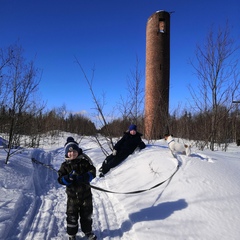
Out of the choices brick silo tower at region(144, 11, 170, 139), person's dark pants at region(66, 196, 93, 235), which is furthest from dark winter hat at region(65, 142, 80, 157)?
brick silo tower at region(144, 11, 170, 139)

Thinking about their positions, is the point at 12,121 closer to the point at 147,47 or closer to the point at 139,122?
the point at 139,122

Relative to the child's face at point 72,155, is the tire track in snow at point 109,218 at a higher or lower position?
lower

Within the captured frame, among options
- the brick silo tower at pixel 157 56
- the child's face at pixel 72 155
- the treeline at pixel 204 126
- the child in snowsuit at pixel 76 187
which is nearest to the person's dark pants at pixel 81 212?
the child in snowsuit at pixel 76 187

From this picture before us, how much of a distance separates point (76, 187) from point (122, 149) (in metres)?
3.96

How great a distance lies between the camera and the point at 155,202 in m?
3.81

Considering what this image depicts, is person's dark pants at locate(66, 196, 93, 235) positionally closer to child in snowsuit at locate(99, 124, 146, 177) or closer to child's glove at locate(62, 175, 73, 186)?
child's glove at locate(62, 175, 73, 186)

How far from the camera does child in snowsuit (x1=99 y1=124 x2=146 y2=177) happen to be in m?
6.80

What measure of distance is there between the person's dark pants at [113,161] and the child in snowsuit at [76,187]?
347 centimetres

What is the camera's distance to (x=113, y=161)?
6.84 metres

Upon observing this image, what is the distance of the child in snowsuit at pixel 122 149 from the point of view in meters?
6.80

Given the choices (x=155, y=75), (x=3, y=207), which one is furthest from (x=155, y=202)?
(x=155, y=75)

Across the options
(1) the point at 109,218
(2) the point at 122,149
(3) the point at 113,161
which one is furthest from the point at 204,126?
(1) the point at 109,218

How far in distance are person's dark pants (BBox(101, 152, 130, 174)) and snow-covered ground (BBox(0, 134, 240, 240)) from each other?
48.9 inches

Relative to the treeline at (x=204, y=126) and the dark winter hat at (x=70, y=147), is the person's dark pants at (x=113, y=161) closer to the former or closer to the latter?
the treeline at (x=204, y=126)
